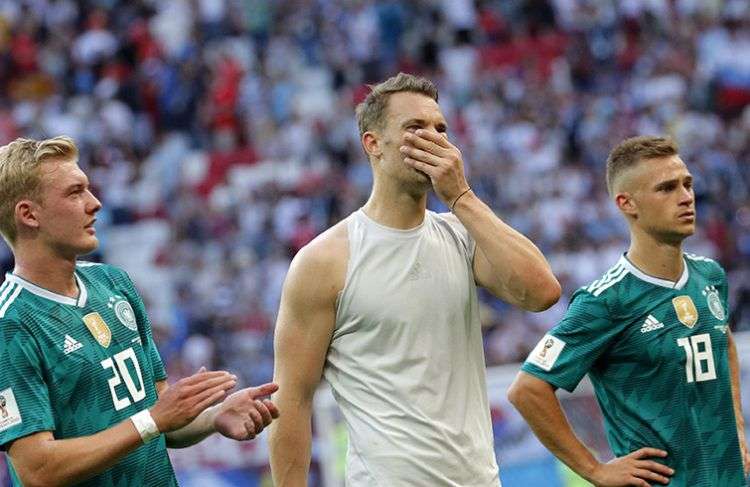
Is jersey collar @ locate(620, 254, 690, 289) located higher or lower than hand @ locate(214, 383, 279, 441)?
higher

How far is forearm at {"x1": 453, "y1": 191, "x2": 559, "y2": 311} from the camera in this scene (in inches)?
196

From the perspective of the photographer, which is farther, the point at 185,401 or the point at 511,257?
the point at 511,257

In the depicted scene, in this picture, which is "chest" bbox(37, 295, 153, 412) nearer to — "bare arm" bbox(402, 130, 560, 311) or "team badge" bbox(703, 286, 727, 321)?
"bare arm" bbox(402, 130, 560, 311)

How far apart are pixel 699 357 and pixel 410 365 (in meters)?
1.33

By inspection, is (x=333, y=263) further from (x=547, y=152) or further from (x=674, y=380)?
(x=547, y=152)

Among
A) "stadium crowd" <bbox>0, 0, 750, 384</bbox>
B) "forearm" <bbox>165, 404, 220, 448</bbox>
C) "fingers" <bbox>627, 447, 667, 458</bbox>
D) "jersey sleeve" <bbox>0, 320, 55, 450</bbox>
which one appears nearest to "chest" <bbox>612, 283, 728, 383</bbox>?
"fingers" <bbox>627, 447, 667, 458</bbox>

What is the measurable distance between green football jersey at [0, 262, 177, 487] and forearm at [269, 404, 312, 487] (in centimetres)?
43

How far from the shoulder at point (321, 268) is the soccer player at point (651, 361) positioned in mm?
1109

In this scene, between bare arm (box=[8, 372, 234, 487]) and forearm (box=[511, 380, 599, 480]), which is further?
forearm (box=[511, 380, 599, 480])

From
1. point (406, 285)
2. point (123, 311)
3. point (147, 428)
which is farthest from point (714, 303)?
point (147, 428)

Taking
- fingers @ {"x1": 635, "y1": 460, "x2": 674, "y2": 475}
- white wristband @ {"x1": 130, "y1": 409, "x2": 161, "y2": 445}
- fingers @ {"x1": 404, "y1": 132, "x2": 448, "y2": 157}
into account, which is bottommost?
fingers @ {"x1": 635, "y1": 460, "x2": 674, "y2": 475}

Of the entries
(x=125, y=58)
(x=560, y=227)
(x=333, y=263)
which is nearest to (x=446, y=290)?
(x=333, y=263)

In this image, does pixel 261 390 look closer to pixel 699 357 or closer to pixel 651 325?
pixel 651 325

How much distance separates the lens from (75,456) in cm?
454
